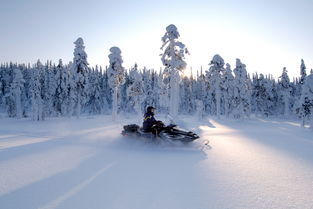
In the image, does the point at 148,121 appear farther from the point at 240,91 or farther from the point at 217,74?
the point at 240,91

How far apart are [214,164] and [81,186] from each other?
3.82m

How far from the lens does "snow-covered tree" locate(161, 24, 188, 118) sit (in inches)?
1121

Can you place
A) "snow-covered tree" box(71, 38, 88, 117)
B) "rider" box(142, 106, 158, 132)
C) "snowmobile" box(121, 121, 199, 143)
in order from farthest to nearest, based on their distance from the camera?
1. "snow-covered tree" box(71, 38, 88, 117)
2. "rider" box(142, 106, 158, 132)
3. "snowmobile" box(121, 121, 199, 143)

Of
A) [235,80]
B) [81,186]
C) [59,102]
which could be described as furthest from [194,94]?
[81,186]

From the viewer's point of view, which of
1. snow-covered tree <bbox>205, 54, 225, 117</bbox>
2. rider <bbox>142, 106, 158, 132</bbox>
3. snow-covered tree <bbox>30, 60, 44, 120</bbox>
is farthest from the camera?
snow-covered tree <bbox>30, 60, 44, 120</bbox>

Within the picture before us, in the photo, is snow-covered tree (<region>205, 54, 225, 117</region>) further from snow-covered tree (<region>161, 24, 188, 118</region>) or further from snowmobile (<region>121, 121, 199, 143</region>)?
snowmobile (<region>121, 121, 199, 143</region>)

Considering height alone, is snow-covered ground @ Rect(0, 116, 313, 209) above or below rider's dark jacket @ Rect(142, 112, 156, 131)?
below

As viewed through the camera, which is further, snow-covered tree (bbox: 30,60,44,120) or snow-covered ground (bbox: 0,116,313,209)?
snow-covered tree (bbox: 30,60,44,120)

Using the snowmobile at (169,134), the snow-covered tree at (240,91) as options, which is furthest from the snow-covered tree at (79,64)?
the snowmobile at (169,134)

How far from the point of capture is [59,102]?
166 ft

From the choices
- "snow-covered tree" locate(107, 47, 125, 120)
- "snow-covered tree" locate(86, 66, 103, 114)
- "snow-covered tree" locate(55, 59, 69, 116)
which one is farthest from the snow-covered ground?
"snow-covered tree" locate(86, 66, 103, 114)

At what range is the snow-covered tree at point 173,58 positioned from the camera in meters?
28.5

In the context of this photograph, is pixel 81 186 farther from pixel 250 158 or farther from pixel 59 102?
pixel 59 102

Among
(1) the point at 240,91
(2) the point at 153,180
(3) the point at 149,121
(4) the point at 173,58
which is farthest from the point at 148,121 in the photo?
(1) the point at 240,91
